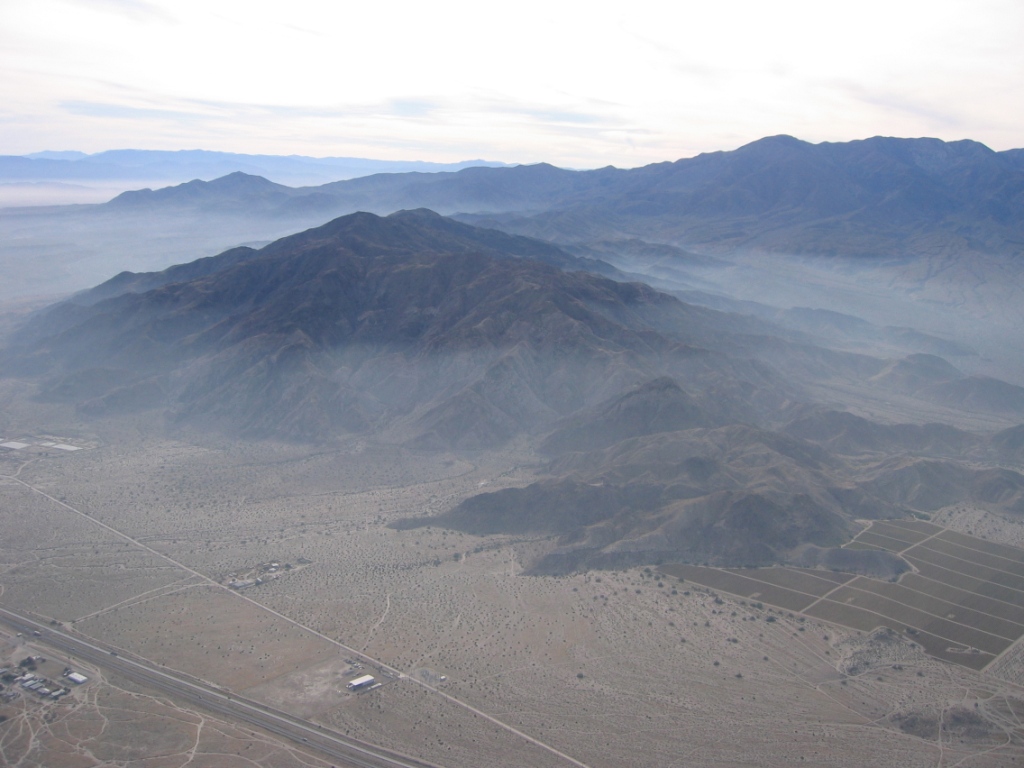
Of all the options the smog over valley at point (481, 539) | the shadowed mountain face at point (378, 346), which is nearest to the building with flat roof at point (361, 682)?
the smog over valley at point (481, 539)

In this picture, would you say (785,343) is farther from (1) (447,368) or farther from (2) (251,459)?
(2) (251,459)

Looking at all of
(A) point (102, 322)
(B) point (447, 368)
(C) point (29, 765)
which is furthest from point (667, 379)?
(A) point (102, 322)

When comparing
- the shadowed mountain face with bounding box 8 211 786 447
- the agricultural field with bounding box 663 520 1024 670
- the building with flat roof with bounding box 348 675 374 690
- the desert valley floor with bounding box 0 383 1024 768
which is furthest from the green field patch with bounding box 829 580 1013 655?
the shadowed mountain face with bounding box 8 211 786 447

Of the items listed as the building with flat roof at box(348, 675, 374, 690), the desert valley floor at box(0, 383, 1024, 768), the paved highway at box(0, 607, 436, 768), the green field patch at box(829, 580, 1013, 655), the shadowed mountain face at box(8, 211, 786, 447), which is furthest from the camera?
the shadowed mountain face at box(8, 211, 786, 447)

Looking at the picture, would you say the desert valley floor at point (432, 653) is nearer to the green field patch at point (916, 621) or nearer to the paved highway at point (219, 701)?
the paved highway at point (219, 701)

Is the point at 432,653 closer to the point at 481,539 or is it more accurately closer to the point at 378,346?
the point at 481,539

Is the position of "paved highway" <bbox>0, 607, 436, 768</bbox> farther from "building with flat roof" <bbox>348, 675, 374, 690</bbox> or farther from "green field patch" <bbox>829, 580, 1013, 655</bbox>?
"green field patch" <bbox>829, 580, 1013, 655</bbox>
